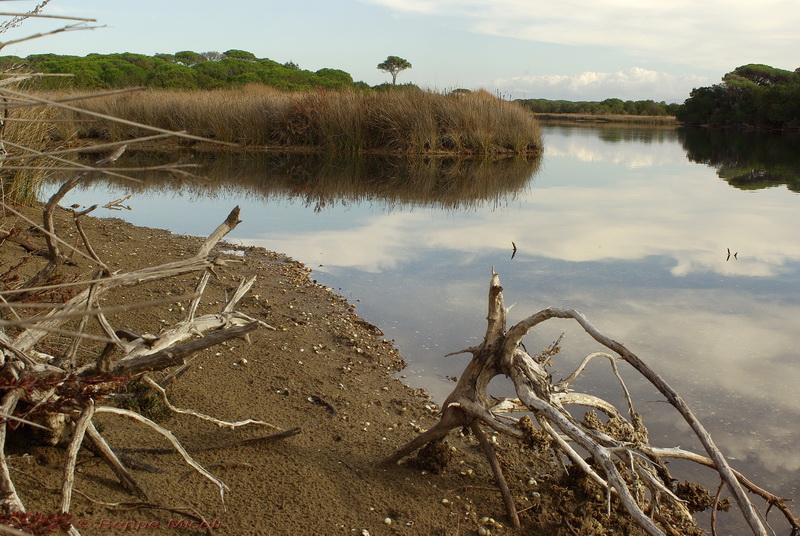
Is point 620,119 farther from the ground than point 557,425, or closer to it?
farther from the ground

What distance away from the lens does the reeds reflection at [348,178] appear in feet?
38.1

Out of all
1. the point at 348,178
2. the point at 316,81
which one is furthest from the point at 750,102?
the point at 348,178

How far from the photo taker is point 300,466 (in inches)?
110

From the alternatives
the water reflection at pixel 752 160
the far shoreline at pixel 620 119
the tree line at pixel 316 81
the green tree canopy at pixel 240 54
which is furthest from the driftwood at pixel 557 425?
the green tree canopy at pixel 240 54

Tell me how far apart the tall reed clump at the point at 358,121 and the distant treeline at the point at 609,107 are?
3493 cm

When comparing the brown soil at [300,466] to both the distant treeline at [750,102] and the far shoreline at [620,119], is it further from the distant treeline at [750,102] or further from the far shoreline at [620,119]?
the far shoreline at [620,119]

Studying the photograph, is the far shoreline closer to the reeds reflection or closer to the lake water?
the reeds reflection

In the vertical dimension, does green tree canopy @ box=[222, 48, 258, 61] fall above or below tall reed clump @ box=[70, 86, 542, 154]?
above

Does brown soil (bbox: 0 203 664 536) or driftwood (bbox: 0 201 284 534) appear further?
brown soil (bbox: 0 203 664 536)

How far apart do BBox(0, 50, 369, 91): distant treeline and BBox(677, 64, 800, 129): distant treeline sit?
2219cm

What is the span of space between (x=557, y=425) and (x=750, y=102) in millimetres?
42858

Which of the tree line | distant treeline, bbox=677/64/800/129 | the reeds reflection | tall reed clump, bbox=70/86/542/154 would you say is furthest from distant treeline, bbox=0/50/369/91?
distant treeline, bbox=677/64/800/129

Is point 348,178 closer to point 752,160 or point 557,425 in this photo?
point 557,425

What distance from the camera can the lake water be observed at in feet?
13.7
